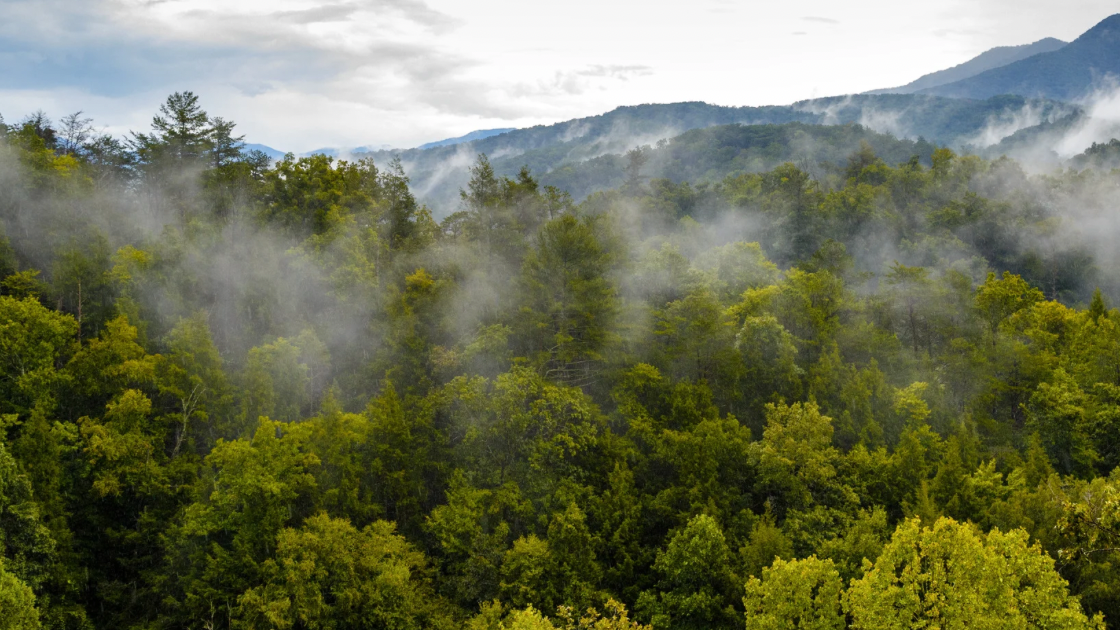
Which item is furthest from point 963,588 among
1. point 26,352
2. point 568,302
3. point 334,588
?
point 26,352

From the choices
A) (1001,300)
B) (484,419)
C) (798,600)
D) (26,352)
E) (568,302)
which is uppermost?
(26,352)

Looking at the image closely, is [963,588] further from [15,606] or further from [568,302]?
[15,606]

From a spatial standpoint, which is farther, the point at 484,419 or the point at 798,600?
the point at 484,419

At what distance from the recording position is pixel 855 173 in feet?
407

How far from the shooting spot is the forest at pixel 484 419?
1356 inches

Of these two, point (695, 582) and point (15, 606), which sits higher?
point (15, 606)

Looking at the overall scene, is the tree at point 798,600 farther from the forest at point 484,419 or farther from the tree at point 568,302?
the tree at point 568,302

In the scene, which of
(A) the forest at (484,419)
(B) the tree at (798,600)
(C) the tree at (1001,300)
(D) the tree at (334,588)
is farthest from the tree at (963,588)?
(C) the tree at (1001,300)

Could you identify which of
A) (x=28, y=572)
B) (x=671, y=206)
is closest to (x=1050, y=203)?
(x=671, y=206)

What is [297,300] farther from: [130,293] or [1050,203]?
[1050,203]

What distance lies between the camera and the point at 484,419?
42969 mm

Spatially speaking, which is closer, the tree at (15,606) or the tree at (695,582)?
the tree at (15,606)

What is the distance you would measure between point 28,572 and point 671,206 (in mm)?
88665

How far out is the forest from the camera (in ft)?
113
